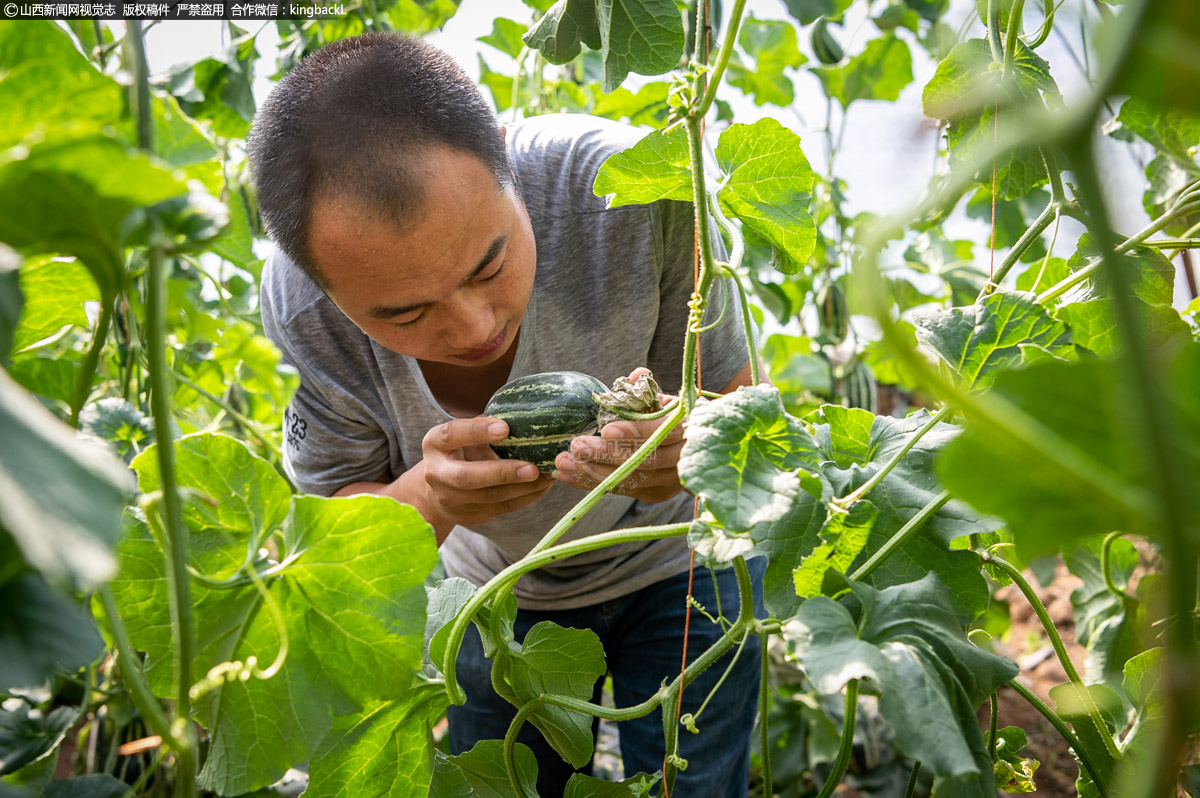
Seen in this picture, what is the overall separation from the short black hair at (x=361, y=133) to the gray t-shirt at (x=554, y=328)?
218mm

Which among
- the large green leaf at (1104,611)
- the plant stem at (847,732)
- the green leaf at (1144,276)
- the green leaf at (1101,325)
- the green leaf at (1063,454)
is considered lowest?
the large green leaf at (1104,611)

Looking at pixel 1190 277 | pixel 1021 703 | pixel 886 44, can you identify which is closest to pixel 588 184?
pixel 1190 277

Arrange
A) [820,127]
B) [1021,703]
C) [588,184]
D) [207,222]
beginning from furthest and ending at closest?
[1021,703], [820,127], [588,184], [207,222]

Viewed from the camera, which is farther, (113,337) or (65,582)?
(113,337)

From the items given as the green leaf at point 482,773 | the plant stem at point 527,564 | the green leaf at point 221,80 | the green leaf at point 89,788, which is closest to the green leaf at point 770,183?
the plant stem at point 527,564

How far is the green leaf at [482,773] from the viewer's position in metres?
0.81

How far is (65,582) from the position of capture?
0.26 meters

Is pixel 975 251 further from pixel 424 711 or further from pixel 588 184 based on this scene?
pixel 424 711

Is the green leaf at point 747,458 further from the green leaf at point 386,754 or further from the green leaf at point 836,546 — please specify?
the green leaf at point 386,754

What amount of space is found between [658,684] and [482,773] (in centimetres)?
61

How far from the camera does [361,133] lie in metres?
0.92

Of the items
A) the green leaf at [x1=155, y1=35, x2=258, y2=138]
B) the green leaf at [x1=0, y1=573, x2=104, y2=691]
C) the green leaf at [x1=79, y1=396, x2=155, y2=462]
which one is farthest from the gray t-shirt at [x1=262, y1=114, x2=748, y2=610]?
the green leaf at [x1=0, y1=573, x2=104, y2=691]

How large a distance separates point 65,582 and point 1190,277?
4.06 ft

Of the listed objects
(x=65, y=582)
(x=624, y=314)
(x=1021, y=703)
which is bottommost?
(x=1021, y=703)
